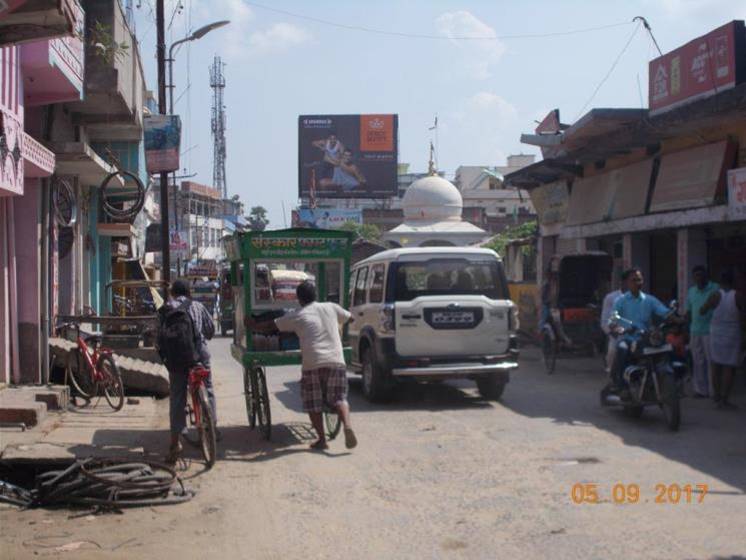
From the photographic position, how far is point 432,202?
49.4 metres

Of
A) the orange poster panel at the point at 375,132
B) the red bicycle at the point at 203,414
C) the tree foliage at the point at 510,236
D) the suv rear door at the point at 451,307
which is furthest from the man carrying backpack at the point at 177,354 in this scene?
the orange poster panel at the point at 375,132

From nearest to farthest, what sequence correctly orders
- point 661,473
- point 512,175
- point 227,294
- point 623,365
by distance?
point 661,473 → point 623,365 → point 512,175 → point 227,294

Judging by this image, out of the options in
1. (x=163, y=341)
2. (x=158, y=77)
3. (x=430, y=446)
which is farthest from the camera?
(x=158, y=77)

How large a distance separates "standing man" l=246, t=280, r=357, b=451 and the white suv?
288cm

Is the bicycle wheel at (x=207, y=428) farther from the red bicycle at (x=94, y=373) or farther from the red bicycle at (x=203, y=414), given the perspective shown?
the red bicycle at (x=94, y=373)

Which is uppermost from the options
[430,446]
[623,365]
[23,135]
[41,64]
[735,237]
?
[41,64]

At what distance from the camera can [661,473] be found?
24.7 feet

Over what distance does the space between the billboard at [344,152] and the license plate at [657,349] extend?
5244 centimetres

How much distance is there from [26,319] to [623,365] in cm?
819

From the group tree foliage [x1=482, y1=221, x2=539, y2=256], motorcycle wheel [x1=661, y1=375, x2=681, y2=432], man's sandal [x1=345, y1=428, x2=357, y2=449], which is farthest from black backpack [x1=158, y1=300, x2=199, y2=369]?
tree foliage [x1=482, y1=221, x2=539, y2=256]

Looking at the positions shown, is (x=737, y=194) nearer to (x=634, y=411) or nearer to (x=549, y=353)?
(x=549, y=353)

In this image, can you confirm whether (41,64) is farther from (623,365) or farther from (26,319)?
(623,365)

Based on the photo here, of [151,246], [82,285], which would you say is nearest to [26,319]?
[82,285]

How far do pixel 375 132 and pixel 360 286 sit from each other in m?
50.1
